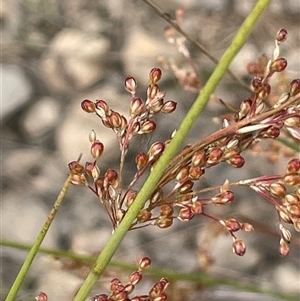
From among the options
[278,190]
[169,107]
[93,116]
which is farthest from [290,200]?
[93,116]

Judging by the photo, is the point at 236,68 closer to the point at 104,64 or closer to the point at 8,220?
the point at 104,64

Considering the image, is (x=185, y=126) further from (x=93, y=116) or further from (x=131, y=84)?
(x=93, y=116)

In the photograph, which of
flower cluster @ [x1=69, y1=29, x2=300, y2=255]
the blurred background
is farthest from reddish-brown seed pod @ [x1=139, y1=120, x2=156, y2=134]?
the blurred background

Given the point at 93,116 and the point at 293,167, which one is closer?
the point at 293,167

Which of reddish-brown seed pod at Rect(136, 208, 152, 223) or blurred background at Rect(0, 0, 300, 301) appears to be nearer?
reddish-brown seed pod at Rect(136, 208, 152, 223)

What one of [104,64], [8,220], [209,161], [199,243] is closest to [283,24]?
[104,64]

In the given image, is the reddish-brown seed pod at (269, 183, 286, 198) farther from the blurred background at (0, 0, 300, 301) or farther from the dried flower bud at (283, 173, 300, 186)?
the blurred background at (0, 0, 300, 301)

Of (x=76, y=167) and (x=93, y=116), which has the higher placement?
(x=93, y=116)

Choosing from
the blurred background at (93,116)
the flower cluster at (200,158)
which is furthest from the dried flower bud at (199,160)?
the blurred background at (93,116)
